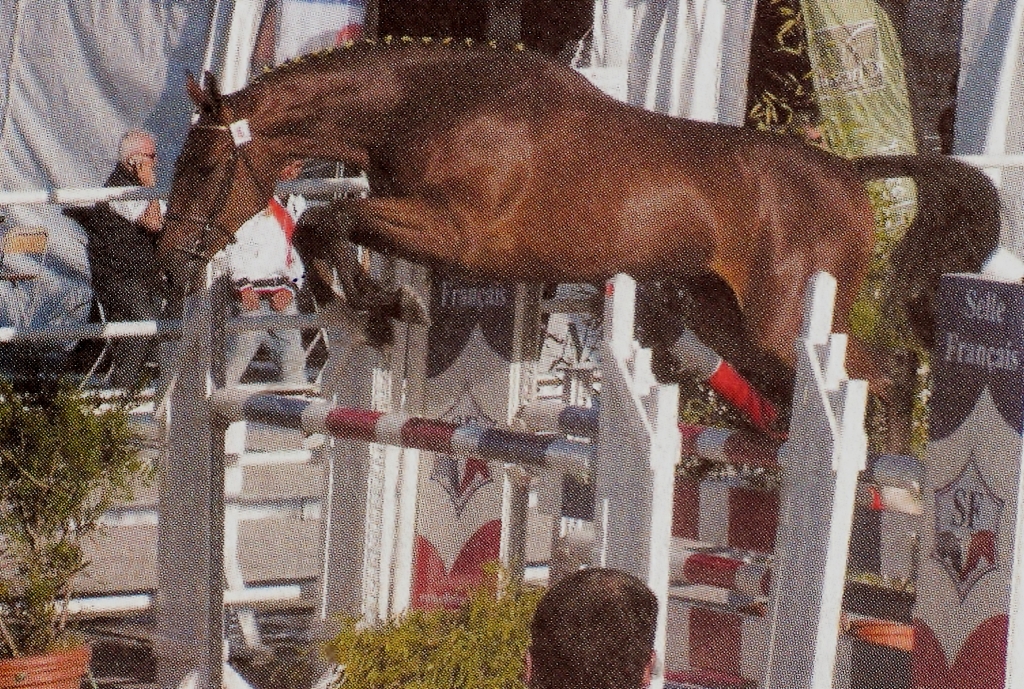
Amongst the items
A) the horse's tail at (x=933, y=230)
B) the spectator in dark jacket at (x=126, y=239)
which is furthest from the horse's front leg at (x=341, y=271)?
the horse's tail at (x=933, y=230)

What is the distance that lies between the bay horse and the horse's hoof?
0.17 ft

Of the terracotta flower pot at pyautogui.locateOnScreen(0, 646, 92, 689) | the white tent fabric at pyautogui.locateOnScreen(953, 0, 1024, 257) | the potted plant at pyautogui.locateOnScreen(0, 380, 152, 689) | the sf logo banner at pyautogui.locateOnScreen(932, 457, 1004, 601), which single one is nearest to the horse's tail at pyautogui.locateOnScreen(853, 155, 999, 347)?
the white tent fabric at pyautogui.locateOnScreen(953, 0, 1024, 257)

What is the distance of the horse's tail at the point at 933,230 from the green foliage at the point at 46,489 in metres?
2.42

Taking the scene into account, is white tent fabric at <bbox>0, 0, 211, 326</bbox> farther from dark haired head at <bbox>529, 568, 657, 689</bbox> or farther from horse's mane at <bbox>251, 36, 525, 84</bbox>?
dark haired head at <bbox>529, 568, 657, 689</bbox>

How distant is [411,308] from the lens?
460cm

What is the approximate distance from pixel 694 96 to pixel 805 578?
10.4ft

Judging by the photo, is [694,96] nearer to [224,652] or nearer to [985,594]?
[224,652]

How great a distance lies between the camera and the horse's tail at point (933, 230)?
527 cm

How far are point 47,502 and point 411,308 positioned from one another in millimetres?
1040

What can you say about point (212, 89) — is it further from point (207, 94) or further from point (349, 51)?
point (349, 51)

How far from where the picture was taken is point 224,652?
183 inches

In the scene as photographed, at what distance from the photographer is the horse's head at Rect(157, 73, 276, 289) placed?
4668 mm

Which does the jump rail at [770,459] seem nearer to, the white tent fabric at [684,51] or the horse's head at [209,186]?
the horse's head at [209,186]

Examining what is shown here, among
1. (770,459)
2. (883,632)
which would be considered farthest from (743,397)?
(770,459)
